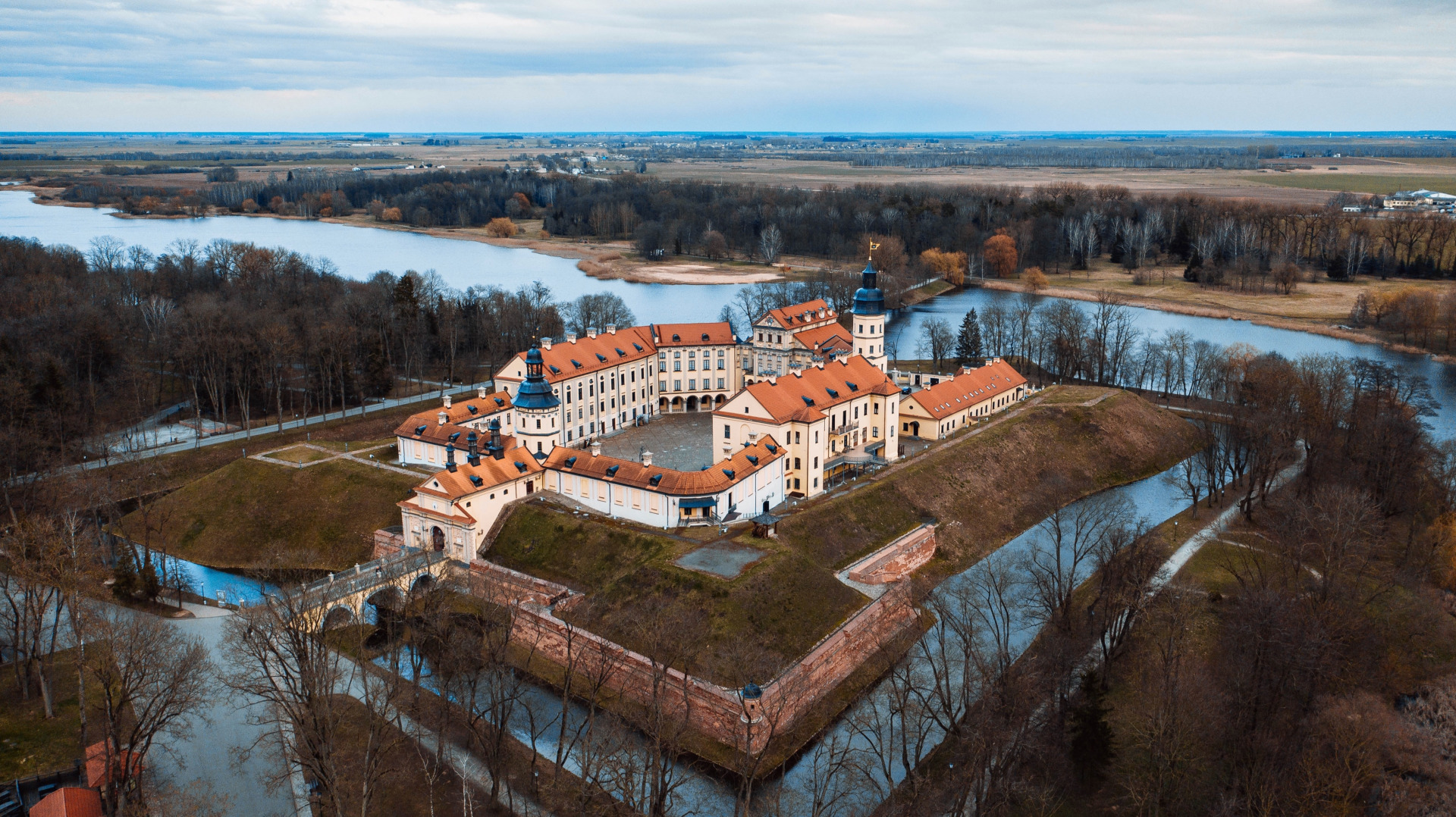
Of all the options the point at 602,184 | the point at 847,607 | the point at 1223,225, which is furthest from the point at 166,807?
the point at 602,184

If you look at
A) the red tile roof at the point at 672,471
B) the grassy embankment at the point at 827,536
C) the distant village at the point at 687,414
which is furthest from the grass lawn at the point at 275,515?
the red tile roof at the point at 672,471

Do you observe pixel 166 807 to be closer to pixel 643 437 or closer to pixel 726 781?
pixel 726 781

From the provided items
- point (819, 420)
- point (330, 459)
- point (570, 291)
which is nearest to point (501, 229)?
point (570, 291)

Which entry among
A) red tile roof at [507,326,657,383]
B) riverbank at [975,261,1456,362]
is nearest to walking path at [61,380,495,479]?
red tile roof at [507,326,657,383]

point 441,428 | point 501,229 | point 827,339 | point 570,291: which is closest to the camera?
point 441,428

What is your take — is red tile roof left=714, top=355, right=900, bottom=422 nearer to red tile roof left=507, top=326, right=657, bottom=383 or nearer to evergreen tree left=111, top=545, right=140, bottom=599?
red tile roof left=507, top=326, right=657, bottom=383

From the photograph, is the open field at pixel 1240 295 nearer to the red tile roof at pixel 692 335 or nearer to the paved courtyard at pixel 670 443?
the red tile roof at pixel 692 335

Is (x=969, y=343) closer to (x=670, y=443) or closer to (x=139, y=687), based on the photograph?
(x=670, y=443)
